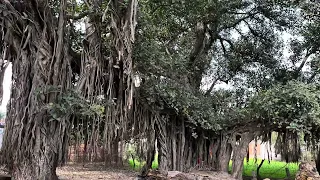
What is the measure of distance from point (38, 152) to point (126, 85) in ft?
5.29

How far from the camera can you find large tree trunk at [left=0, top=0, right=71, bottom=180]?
14.9ft

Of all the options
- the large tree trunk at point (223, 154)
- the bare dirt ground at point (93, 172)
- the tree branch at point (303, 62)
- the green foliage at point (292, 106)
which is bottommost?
the bare dirt ground at point (93, 172)

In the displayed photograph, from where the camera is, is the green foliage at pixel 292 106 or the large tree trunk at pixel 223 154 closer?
the green foliage at pixel 292 106

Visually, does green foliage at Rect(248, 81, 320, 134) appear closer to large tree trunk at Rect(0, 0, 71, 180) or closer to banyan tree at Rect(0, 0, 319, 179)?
banyan tree at Rect(0, 0, 319, 179)

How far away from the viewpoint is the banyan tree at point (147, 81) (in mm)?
4660

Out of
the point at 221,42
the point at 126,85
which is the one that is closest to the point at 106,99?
the point at 126,85

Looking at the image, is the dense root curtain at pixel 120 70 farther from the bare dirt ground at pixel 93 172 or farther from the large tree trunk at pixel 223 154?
the large tree trunk at pixel 223 154

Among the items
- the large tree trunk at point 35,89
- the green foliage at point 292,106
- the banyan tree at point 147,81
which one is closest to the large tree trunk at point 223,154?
the banyan tree at point 147,81

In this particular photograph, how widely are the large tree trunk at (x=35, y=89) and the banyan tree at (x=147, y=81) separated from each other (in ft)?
0.05

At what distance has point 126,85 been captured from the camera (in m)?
5.38

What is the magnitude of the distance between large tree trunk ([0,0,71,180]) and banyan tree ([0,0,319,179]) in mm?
14

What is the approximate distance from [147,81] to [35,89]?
2048mm

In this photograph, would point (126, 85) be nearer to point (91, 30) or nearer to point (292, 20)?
point (91, 30)

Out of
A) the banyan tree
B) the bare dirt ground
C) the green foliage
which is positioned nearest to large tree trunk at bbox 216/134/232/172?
the banyan tree
